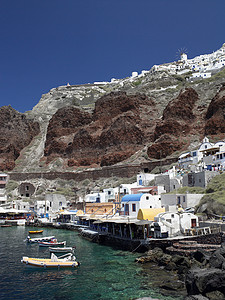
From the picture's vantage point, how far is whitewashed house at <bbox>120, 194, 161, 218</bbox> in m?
36.2

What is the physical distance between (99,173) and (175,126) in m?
23.5

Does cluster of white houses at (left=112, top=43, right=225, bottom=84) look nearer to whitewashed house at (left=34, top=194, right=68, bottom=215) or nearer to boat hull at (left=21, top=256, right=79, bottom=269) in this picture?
whitewashed house at (left=34, top=194, right=68, bottom=215)

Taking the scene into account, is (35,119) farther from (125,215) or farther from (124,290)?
(124,290)

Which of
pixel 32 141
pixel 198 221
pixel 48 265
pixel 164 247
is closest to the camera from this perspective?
pixel 48 265

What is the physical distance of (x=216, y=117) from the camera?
68.9 metres

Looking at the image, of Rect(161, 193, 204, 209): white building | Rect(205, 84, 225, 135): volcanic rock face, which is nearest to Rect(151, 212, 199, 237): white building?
Rect(161, 193, 204, 209): white building

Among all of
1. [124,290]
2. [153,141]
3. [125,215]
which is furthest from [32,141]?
[124,290]

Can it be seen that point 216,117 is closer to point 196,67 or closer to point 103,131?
point 103,131

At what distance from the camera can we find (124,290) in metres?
17.3

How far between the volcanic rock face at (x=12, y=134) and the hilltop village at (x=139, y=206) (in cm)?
2488

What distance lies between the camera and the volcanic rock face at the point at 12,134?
317 feet

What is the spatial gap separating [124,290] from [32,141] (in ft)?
329

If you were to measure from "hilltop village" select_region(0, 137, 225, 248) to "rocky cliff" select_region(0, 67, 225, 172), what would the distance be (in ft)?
50.0

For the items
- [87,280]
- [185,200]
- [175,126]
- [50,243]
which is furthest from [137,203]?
[175,126]
